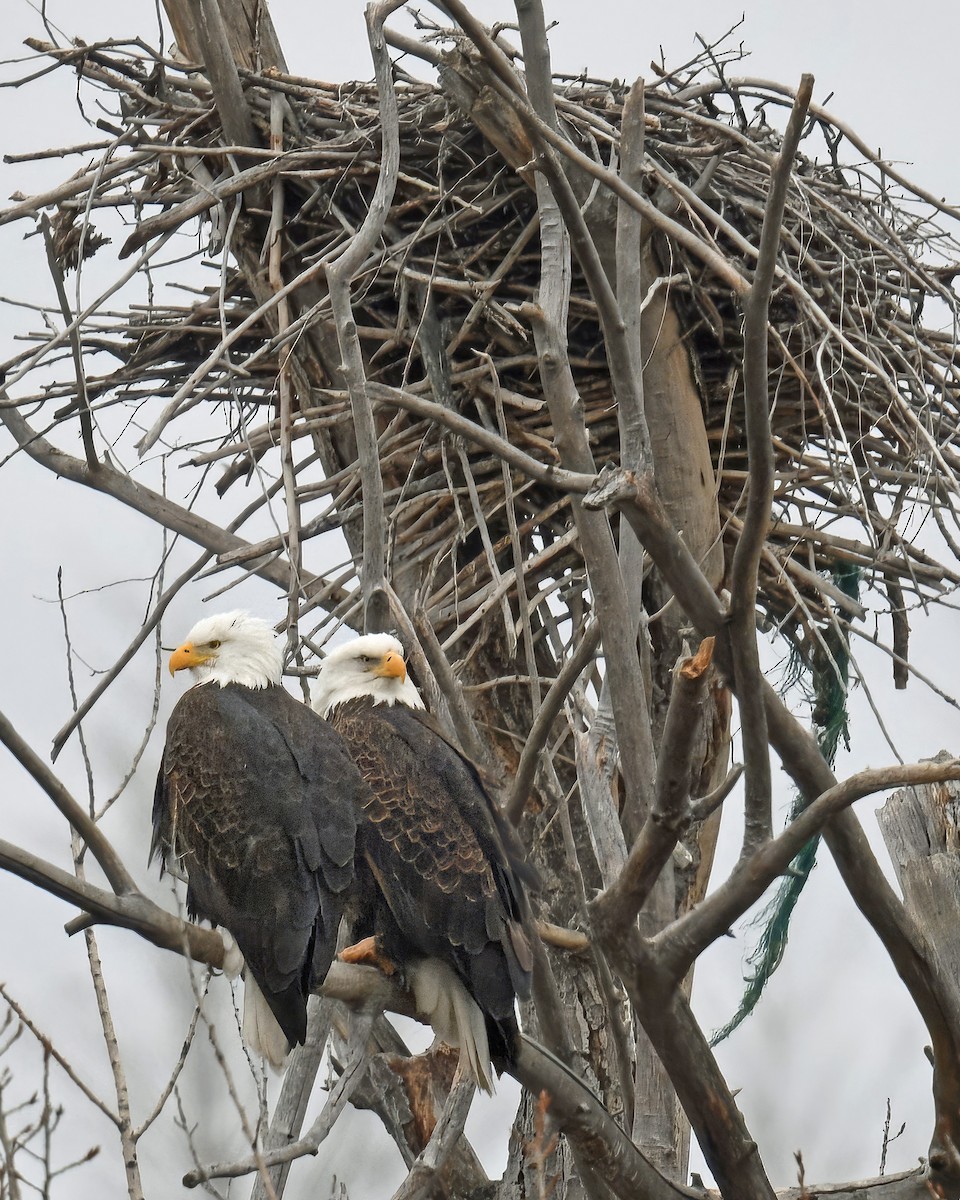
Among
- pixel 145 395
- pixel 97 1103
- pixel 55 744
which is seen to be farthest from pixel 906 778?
pixel 145 395

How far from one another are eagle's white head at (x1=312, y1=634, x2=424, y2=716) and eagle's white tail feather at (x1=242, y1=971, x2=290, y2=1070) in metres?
0.75

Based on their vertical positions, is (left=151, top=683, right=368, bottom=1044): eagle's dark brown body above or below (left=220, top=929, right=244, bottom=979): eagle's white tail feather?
above

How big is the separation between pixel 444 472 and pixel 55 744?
1.53 metres

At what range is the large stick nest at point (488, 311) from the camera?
4027 mm

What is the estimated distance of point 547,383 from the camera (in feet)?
9.39

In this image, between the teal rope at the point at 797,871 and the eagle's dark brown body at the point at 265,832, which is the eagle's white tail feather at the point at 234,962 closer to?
the eagle's dark brown body at the point at 265,832

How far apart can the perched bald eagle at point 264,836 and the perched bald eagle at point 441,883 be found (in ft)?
0.32

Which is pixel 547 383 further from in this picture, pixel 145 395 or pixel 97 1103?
pixel 145 395

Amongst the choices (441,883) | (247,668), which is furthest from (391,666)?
(441,883)

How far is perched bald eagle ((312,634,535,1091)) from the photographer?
9.17ft

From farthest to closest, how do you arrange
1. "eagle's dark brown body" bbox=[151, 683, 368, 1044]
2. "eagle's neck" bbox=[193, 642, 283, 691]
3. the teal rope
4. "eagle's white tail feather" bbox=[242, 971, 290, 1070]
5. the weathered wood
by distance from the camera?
the teal rope < "eagle's neck" bbox=[193, 642, 283, 691] < the weathered wood < "eagle's white tail feather" bbox=[242, 971, 290, 1070] < "eagle's dark brown body" bbox=[151, 683, 368, 1044]

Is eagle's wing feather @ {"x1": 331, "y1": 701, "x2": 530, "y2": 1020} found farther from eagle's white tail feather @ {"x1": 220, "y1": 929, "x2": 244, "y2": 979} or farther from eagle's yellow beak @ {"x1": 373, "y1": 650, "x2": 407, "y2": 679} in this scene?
eagle's white tail feather @ {"x1": 220, "y1": 929, "x2": 244, "y2": 979}

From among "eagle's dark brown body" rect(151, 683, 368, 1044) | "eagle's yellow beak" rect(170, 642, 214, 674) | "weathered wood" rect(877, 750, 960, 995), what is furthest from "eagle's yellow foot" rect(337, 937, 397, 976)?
"weathered wood" rect(877, 750, 960, 995)

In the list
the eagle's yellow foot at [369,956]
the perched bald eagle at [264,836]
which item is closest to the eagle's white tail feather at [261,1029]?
the perched bald eagle at [264,836]
